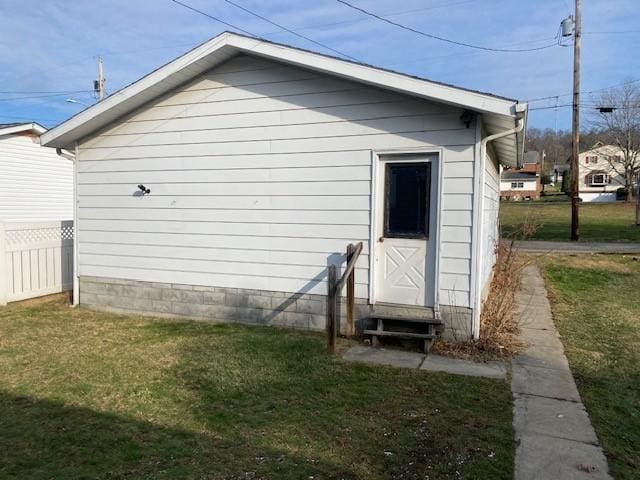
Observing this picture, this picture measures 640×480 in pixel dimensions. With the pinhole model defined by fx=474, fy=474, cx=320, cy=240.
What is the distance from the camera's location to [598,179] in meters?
65.3

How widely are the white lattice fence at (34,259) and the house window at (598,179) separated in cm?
6956

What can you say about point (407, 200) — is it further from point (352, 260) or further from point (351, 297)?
point (351, 297)

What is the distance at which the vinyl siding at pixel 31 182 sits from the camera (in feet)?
46.8

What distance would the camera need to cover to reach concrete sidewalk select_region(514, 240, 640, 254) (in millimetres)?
15148

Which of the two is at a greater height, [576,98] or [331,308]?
[576,98]

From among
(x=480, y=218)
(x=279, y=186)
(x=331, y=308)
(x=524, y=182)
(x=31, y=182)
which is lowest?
(x=331, y=308)

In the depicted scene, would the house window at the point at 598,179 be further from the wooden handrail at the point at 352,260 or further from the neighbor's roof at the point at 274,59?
the wooden handrail at the point at 352,260

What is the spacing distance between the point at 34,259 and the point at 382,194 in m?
6.64

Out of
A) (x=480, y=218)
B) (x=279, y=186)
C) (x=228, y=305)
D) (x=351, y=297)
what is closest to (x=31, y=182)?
(x=228, y=305)

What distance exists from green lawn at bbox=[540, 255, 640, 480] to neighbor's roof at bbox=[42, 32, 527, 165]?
9.21 ft

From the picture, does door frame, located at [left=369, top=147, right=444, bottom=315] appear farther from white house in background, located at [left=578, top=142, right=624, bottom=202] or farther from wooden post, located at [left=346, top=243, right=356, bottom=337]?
white house in background, located at [left=578, top=142, right=624, bottom=202]

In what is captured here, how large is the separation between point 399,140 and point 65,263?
7163mm

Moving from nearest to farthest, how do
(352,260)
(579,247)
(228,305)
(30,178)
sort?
(352,260)
(228,305)
(30,178)
(579,247)

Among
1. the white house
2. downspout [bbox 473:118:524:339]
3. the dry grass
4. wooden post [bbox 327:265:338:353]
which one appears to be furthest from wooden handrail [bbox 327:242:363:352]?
the white house
